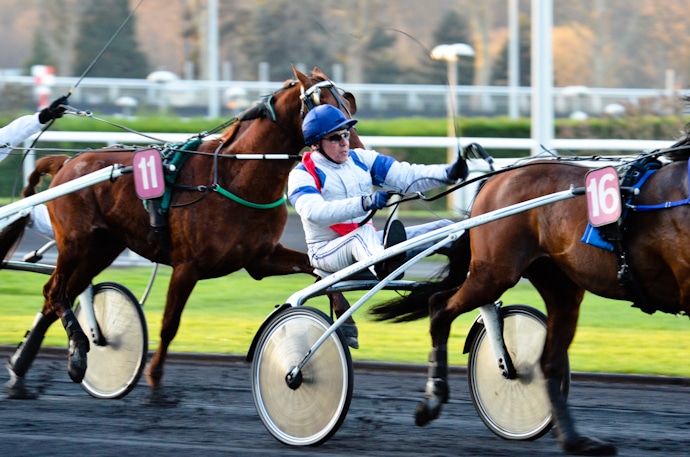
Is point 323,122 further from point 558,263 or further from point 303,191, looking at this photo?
point 558,263

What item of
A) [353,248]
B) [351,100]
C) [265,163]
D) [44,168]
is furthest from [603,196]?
[44,168]

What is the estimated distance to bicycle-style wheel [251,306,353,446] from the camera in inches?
189

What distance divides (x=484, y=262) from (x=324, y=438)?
1017mm

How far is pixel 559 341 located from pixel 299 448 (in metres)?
1.21

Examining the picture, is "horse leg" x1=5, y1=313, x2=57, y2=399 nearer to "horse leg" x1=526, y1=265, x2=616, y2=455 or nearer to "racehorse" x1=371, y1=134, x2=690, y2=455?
"racehorse" x1=371, y1=134, x2=690, y2=455

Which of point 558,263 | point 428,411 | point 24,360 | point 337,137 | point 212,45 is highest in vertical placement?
point 212,45

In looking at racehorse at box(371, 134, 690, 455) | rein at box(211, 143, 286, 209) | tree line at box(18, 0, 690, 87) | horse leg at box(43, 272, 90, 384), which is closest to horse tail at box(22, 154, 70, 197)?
horse leg at box(43, 272, 90, 384)

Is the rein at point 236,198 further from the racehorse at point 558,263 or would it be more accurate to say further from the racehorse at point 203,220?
the racehorse at point 558,263

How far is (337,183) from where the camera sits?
5.18m

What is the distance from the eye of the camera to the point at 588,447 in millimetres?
4531

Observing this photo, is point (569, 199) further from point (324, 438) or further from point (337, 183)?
point (324, 438)

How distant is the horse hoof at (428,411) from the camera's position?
16.1ft

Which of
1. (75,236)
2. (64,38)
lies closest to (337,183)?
(75,236)

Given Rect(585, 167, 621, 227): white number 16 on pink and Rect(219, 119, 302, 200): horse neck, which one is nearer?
Rect(585, 167, 621, 227): white number 16 on pink
